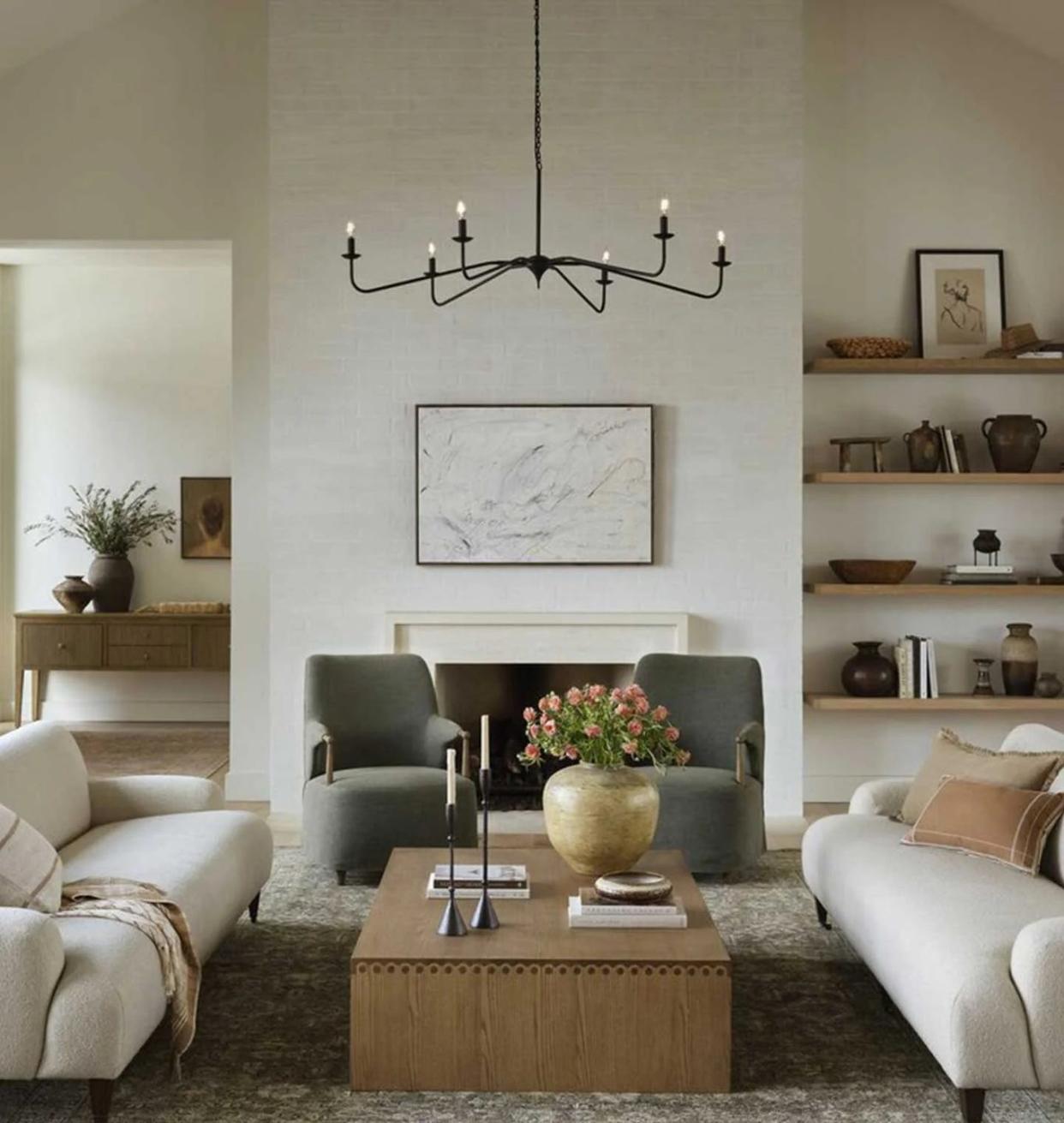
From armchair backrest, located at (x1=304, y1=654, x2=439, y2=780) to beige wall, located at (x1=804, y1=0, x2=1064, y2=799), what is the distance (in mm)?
2276

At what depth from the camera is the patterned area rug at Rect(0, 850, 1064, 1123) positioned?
3182mm

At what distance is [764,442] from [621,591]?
935 mm

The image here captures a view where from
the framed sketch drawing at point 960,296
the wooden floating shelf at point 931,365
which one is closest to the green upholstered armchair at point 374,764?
the wooden floating shelf at point 931,365

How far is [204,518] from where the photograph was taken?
951cm

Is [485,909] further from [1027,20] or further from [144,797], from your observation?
[1027,20]

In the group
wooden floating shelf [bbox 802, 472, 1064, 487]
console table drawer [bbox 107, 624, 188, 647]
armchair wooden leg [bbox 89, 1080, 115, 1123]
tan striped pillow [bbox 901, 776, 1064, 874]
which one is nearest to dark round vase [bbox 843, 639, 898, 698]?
wooden floating shelf [bbox 802, 472, 1064, 487]

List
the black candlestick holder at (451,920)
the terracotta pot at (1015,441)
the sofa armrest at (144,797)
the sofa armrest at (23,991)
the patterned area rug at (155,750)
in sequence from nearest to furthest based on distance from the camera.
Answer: the sofa armrest at (23,991) < the black candlestick holder at (451,920) < the sofa armrest at (144,797) < the terracotta pot at (1015,441) < the patterned area rug at (155,750)

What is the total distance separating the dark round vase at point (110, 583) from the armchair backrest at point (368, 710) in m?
3.71

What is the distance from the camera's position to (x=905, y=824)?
4.48 metres

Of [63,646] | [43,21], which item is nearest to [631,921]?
[43,21]

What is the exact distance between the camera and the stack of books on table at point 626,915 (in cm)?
358

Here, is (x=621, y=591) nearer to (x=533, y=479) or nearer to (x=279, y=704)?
(x=533, y=479)

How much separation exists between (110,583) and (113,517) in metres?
0.52

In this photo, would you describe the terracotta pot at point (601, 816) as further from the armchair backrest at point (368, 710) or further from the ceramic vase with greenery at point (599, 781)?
the armchair backrest at point (368, 710)
